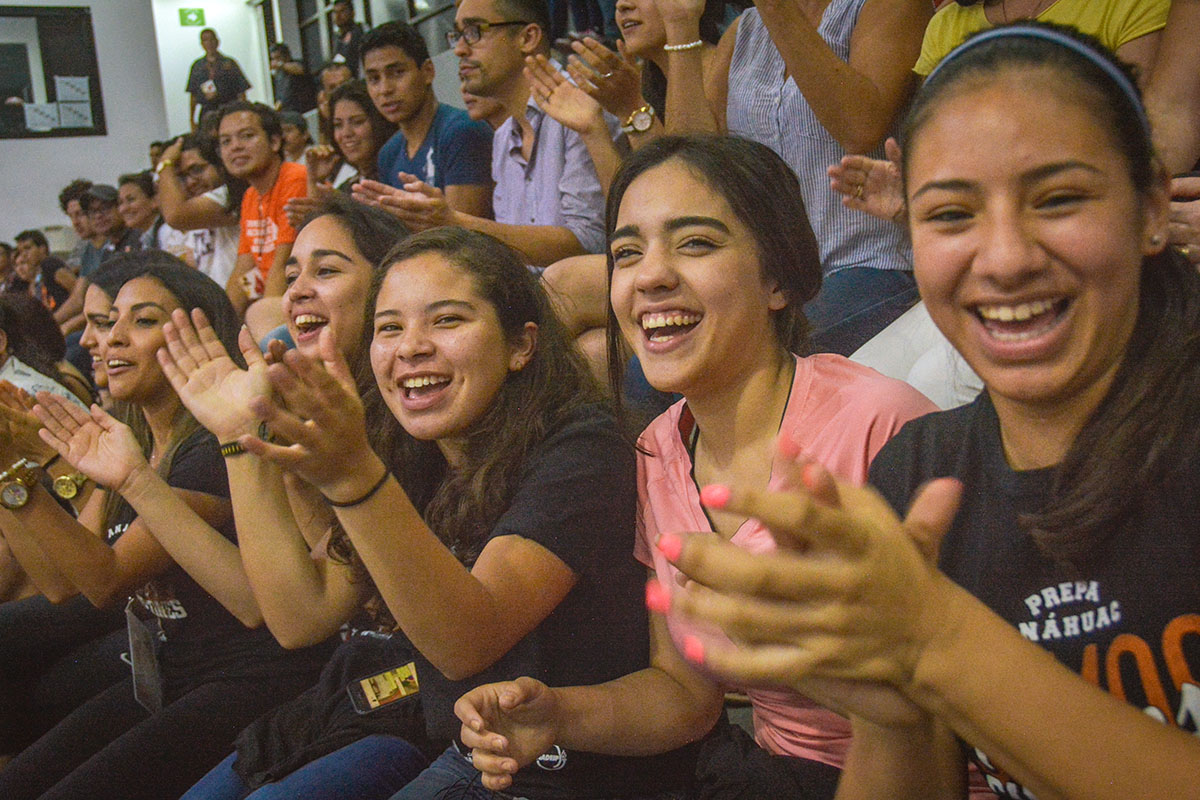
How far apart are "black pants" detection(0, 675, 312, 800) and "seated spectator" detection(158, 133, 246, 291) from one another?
3025mm

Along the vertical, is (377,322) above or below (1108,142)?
below

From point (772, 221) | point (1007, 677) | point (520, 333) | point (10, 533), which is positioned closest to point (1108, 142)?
point (1007, 677)

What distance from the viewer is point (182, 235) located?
5.58m

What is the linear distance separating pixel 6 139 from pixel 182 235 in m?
7.25

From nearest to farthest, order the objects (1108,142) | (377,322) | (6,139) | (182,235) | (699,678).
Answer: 1. (1108,142)
2. (699,678)
3. (377,322)
4. (182,235)
5. (6,139)

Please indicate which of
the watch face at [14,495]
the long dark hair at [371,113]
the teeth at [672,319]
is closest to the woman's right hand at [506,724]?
the teeth at [672,319]

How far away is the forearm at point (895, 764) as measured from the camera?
2.66 ft

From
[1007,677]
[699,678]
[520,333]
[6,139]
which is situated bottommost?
[699,678]

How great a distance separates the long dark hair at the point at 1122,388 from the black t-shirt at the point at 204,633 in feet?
5.38

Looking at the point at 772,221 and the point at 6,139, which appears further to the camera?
the point at 6,139

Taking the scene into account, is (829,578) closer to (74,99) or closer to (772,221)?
(772,221)

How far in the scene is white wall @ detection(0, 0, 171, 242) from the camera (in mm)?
11078

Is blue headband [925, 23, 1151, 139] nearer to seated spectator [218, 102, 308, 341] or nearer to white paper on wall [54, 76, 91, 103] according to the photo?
seated spectator [218, 102, 308, 341]

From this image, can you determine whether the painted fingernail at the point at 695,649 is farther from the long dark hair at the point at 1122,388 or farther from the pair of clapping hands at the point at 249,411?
the pair of clapping hands at the point at 249,411
